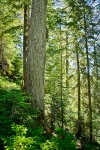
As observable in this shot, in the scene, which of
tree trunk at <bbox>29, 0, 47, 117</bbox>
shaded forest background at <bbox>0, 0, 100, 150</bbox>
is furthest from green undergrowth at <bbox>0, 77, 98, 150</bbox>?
tree trunk at <bbox>29, 0, 47, 117</bbox>

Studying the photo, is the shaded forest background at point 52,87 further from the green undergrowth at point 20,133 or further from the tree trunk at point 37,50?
the tree trunk at point 37,50

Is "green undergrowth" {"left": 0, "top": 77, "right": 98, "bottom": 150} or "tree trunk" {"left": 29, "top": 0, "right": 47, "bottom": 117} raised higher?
"tree trunk" {"left": 29, "top": 0, "right": 47, "bottom": 117}

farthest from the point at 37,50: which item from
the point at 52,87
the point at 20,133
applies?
the point at 52,87

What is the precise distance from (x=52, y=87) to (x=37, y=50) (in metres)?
8.77

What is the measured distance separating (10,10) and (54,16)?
221cm

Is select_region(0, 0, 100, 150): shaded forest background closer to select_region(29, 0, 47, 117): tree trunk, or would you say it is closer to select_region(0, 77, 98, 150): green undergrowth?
select_region(0, 77, 98, 150): green undergrowth

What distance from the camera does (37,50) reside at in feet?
27.5

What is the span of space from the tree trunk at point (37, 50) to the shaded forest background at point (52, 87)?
0.70 ft

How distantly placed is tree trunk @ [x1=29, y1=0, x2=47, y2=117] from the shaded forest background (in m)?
0.21

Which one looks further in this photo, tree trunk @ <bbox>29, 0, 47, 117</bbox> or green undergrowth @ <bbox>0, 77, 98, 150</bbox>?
tree trunk @ <bbox>29, 0, 47, 117</bbox>

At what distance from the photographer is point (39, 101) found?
7844 mm

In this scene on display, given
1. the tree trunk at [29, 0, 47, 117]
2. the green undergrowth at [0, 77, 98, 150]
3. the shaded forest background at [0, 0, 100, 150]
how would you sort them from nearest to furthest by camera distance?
the green undergrowth at [0, 77, 98, 150], the shaded forest background at [0, 0, 100, 150], the tree trunk at [29, 0, 47, 117]

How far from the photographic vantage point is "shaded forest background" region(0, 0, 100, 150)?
16.4 feet

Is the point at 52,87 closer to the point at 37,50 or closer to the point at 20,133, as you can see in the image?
the point at 37,50
